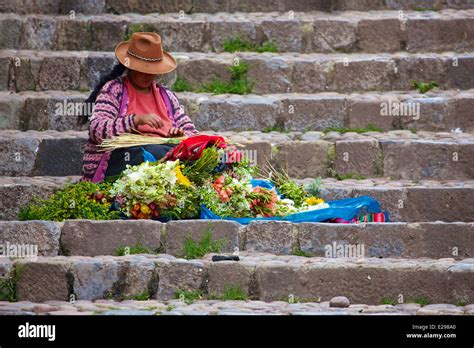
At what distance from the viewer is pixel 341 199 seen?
10875 mm

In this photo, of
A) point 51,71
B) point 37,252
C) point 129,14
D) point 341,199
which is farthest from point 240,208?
point 129,14

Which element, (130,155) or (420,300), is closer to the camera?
(420,300)

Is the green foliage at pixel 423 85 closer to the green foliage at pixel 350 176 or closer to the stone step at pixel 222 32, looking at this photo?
the stone step at pixel 222 32

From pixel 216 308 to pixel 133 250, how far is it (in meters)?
1.22

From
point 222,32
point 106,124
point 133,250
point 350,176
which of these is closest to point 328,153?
point 350,176

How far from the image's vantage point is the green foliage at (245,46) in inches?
527

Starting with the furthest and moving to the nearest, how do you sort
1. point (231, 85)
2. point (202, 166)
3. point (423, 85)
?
1. point (231, 85)
2. point (423, 85)
3. point (202, 166)

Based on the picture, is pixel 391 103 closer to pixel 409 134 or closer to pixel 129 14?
pixel 409 134

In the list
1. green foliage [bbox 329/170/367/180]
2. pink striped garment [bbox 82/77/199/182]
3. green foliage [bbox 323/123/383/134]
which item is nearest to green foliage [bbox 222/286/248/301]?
pink striped garment [bbox 82/77/199/182]

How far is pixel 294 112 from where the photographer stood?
1230 centimetres

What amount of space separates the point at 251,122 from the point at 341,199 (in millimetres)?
1738

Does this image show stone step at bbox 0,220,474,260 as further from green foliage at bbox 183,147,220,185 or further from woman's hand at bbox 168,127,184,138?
woman's hand at bbox 168,127,184,138

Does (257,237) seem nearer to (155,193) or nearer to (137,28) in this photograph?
(155,193)

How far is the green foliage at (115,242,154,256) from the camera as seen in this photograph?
942cm
